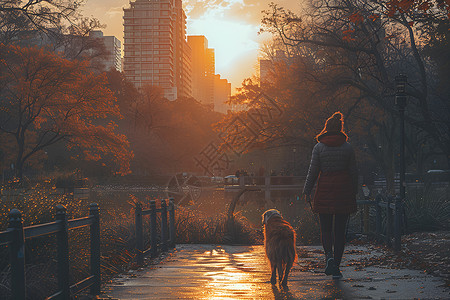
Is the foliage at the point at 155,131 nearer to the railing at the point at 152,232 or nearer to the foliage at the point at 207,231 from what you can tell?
the foliage at the point at 207,231

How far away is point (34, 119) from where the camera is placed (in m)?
29.6

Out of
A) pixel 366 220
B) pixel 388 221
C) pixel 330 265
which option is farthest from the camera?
pixel 366 220

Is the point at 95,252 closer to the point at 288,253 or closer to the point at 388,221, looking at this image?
the point at 288,253

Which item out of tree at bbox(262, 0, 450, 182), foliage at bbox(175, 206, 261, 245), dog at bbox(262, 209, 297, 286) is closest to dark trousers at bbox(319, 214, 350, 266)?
dog at bbox(262, 209, 297, 286)

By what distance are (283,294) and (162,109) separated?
66.9m

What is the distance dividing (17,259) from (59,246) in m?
1.04

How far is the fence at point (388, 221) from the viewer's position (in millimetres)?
9477

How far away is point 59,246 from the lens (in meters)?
5.05

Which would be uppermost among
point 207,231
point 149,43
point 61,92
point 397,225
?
point 149,43

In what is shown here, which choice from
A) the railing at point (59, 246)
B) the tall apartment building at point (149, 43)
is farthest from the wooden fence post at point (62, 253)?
the tall apartment building at point (149, 43)

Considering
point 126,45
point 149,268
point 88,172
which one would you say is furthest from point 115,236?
point 126,45

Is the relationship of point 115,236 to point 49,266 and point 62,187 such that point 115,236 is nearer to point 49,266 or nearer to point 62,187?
point 49,266

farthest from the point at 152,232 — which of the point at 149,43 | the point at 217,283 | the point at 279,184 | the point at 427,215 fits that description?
the point at 149,43

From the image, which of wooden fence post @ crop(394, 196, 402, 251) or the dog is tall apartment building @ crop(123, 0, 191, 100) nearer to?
wooden fence post @ crop(394, 196, 402, 251)
